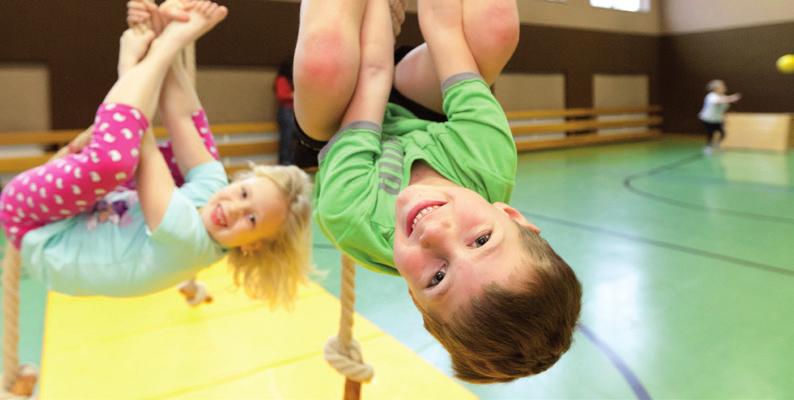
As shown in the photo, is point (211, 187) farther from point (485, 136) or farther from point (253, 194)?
point (485, 136)

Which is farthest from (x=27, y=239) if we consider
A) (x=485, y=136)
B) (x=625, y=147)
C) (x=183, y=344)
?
(x=625, y=147)

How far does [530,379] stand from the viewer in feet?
4.79

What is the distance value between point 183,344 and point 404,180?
1.02 m

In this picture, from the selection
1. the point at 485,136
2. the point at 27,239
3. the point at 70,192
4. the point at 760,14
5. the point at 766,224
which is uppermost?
the point at 760,14

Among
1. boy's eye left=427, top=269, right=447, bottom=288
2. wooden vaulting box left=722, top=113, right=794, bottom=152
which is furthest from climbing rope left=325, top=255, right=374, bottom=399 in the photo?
wooden vaulting box left=722, top=113, right=794, bottom=152

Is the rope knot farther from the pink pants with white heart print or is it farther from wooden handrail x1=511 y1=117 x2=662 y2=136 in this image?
wooden handrail x1=511 y1=117 x2=662 y2=136

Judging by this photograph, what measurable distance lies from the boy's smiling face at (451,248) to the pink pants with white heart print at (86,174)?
0.70m

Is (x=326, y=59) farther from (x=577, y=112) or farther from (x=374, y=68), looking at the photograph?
(x=577, y=112)

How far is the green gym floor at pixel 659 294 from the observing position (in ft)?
4.68

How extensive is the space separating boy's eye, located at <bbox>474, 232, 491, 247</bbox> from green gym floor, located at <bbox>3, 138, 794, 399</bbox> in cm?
77

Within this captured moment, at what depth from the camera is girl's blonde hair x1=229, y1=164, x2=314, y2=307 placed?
1.49m

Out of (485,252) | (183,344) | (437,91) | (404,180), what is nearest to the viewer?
(485,252)

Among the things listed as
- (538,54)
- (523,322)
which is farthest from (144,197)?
(538,54)

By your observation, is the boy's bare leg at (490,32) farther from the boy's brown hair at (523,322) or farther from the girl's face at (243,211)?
the girl's face at (243,211)
